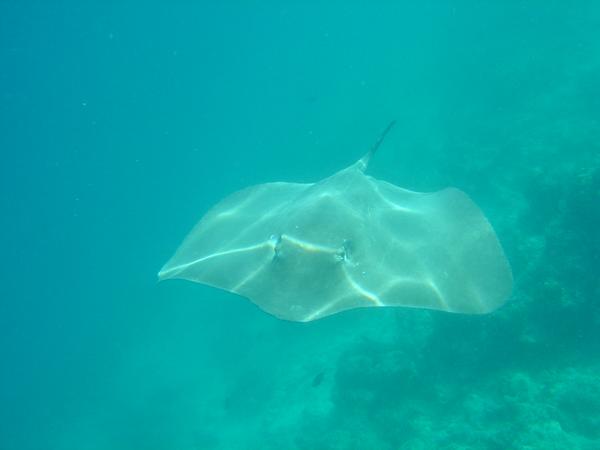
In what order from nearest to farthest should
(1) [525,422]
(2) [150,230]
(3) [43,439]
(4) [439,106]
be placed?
(1) [525,422] → (3) [43,439] → (4) [439,106] → (2) [150,230]

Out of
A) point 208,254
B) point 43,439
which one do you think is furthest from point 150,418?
point 208,254

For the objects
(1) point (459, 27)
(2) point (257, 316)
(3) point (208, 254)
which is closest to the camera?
(3) point (208, 254)

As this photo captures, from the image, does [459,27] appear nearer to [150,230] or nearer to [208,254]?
[150,230]

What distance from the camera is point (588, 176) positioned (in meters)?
9.62

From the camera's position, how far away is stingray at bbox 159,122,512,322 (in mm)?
4469

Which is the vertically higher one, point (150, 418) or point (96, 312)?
point (96, 312)

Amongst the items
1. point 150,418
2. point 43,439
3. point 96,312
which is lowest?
point 150,418

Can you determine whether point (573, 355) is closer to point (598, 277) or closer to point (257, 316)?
point (598, 277)

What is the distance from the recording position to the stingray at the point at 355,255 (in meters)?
4.47

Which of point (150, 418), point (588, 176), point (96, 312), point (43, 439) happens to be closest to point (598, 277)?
point (588, 176)

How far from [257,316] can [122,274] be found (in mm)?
20451

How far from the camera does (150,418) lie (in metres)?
17.7

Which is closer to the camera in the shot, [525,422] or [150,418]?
[525,422]

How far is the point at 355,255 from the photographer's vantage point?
199 inches
